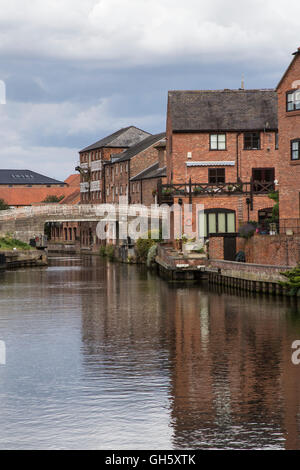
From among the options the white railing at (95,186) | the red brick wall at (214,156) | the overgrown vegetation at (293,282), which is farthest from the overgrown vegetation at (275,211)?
the white railing at (95,186)

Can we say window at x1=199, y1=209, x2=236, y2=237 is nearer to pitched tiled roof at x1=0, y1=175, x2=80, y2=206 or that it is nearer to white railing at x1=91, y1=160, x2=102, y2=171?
white railing at x1=91, y1=160, x2=102, y2=171

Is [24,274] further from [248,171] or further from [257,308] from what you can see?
[257,308]

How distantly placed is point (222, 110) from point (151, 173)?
26151 millimetres

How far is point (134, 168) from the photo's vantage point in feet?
328

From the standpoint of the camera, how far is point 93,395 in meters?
19.8

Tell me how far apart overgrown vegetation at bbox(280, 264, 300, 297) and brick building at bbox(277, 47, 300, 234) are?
26.1 ft

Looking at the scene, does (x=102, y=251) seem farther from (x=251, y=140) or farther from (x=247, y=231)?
(x=247, y=231)

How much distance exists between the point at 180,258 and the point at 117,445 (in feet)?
121

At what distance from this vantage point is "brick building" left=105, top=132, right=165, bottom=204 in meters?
95.2

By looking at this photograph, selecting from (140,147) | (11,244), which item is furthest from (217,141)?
(140,147)

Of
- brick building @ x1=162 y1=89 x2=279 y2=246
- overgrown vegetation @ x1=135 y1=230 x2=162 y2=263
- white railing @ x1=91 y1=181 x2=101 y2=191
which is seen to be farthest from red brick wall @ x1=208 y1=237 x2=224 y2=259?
white railing @ x1=91 y1=181 x2=101 y2=191

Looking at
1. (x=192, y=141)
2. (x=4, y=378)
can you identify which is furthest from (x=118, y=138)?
(x=4, y=378)

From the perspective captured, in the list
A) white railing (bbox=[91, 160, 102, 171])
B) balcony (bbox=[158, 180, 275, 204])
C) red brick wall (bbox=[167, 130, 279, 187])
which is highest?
white railing (bbox=[91, 160, 102, 171])

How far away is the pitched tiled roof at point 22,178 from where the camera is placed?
183m
